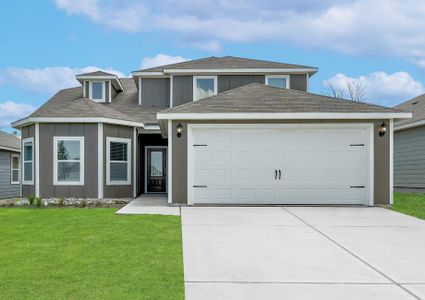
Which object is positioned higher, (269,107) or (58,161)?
(269,107)

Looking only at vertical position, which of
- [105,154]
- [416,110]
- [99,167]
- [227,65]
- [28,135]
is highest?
[227,65]

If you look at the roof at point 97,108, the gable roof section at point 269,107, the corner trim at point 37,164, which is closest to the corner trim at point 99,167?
the roof at point 97,108

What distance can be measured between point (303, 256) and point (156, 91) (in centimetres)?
1522

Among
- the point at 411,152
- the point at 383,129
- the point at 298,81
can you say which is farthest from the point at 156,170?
the point at 411,152

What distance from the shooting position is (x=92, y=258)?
5797 millimetres

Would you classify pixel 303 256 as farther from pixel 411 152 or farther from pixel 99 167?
pixel 411 152

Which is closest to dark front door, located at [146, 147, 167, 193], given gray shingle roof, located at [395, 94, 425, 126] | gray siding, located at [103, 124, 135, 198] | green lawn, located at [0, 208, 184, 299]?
gray siding, located at [103, 124, 135, 198]

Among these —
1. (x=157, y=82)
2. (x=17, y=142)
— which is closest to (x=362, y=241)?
(x=157, y=82)

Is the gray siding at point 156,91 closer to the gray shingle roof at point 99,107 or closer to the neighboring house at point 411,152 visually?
the gray shingle roof at point 99,107

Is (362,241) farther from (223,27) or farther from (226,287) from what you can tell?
(223,27)

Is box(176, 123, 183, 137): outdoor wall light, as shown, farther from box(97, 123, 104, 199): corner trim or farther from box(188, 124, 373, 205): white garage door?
box(97, 123, 104, 199): corner trim

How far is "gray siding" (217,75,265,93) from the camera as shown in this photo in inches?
737

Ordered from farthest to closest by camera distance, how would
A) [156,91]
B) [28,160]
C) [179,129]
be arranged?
[156,91], [28,160], [179,129]

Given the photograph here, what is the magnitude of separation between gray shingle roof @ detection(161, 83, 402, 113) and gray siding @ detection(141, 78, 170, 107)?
767 centimetres
